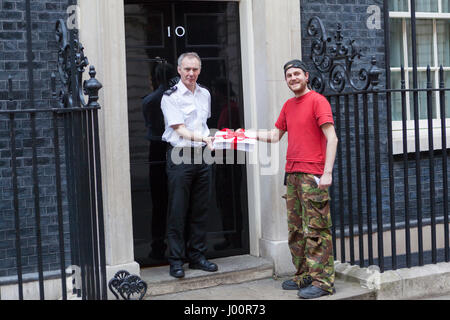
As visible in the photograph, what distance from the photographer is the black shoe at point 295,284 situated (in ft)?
16.5

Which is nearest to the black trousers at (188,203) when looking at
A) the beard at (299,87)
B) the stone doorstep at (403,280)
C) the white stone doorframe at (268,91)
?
the white stone doorframe at (268,91)

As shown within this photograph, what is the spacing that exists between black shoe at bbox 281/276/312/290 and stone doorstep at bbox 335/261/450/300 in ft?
1.55

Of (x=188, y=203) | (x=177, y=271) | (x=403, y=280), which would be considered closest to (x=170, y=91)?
(x=188, y=203)

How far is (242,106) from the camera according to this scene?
5.91 m

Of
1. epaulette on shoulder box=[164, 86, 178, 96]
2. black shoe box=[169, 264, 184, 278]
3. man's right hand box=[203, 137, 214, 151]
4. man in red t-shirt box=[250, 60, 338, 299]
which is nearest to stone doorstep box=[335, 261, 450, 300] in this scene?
man in red t-shirt box=[250, 60, 338, 299]

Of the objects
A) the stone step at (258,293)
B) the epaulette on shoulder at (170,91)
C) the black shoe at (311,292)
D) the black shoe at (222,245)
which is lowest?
the stone step at (258,293)

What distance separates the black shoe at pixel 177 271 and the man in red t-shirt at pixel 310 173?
103 cm

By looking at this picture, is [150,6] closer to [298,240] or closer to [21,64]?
[21,64]

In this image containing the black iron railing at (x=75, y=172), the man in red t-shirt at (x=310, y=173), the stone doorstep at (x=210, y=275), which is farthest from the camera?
the stone doorstep at (x=210, y=275)

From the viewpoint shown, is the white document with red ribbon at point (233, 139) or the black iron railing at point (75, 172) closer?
the black iron railing at point (75, 172)

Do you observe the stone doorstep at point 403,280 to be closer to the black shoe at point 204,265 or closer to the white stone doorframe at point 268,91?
the white stone doorframe at point 268,91

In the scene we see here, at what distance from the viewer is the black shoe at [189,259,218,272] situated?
541 cm

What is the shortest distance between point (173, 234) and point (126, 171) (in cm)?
69

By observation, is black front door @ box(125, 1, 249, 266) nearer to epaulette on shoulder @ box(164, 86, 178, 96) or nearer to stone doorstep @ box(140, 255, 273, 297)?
stone doorstep @ box(140, 255, 273, 297)
